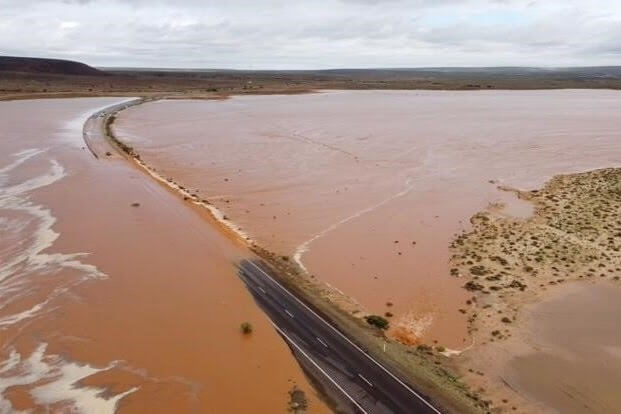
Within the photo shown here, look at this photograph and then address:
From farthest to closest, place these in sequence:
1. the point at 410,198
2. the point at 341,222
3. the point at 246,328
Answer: the point at 410,198
the point at 341,222
the point at 246,328

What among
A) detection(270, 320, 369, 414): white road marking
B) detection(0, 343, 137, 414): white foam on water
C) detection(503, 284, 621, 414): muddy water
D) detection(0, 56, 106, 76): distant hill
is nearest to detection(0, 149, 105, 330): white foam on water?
detection(0, 343, 137, 414): white foam on water

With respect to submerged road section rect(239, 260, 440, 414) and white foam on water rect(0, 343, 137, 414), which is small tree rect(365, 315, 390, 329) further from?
white foam on water rect(0, 343, 137, 414)

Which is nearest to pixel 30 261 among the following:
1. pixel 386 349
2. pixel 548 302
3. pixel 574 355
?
pixel 386 349

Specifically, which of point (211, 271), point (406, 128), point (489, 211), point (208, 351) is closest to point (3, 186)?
point (211, 271)

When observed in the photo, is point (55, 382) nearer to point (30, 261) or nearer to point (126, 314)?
point (126, 314)

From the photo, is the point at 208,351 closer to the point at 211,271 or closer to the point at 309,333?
the point at 309,333
